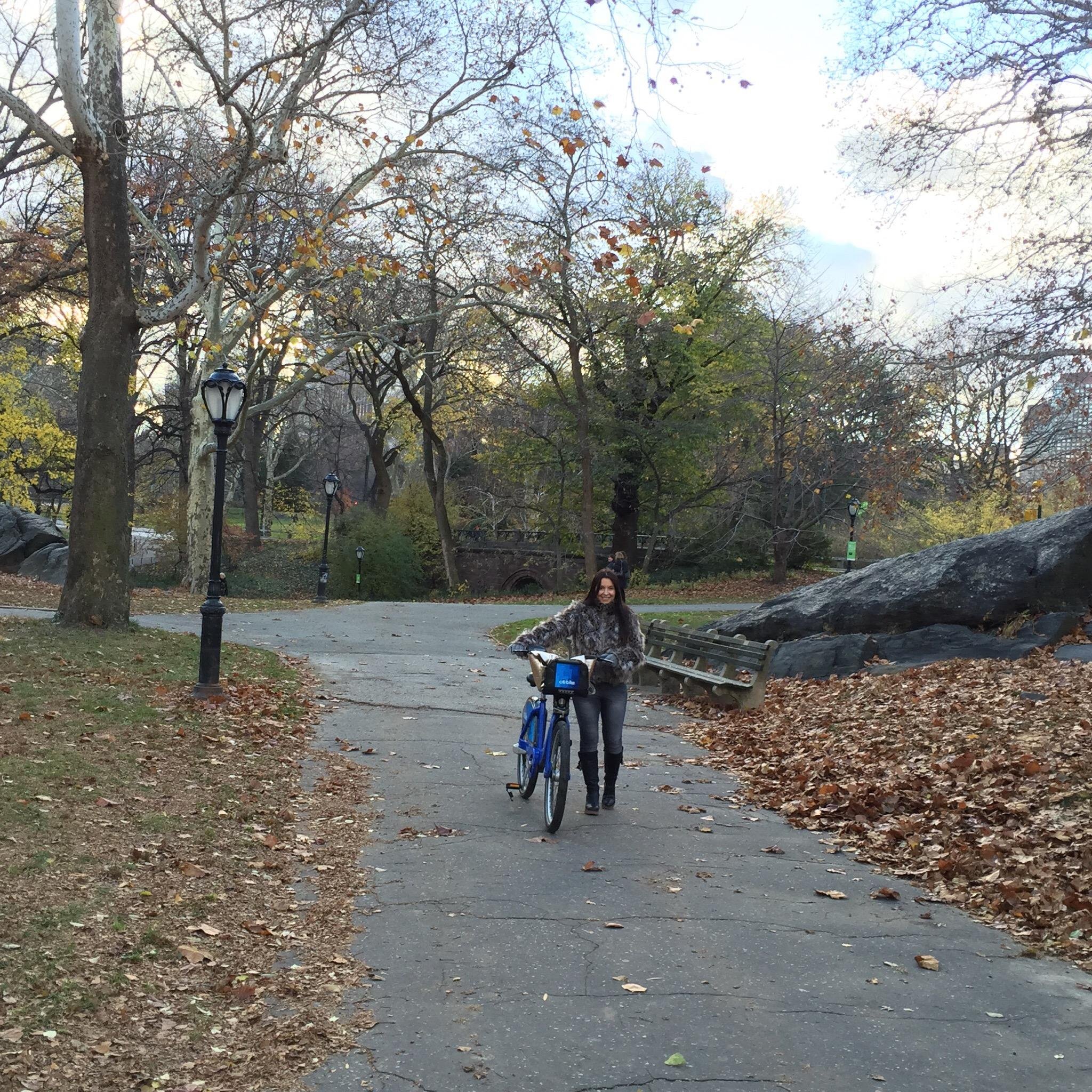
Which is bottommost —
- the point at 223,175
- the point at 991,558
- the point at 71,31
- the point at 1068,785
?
the point at 1068,785

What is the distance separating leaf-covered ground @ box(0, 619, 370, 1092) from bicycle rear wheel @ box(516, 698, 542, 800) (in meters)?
1.28

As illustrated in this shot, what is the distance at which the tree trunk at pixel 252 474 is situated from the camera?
46312 mm

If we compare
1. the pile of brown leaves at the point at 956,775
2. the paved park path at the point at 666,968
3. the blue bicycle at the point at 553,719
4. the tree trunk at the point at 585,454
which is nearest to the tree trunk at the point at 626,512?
the tree trunk at the point at 585,454

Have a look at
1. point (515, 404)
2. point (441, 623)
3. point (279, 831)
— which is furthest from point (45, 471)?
point (279, 831)

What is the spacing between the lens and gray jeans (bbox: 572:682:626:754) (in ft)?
26.4

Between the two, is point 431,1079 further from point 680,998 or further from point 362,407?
point 362,407

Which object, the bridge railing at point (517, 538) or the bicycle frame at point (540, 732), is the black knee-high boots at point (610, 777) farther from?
the bridge railing at point (517, 538)

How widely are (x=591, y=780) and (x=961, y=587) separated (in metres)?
8.73

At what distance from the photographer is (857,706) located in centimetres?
1197

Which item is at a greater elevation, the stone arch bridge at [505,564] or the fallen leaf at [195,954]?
the stone arch bridge at [505,564]

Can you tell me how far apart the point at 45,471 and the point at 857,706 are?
3861cm

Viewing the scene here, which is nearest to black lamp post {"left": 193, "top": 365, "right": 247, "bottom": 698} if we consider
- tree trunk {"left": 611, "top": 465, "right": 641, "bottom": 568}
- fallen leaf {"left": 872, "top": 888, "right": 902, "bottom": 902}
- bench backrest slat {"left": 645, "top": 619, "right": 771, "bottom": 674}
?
bench backrest slat {"left": 645, "top": 619, "right": 771, "bottom": 674}

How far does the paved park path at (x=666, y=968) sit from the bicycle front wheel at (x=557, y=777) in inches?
6.4

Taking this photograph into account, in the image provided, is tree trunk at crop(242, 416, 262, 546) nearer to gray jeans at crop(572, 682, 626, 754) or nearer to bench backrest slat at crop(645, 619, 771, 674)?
bench backrest slat at crop(645, 619, 771, 674)
